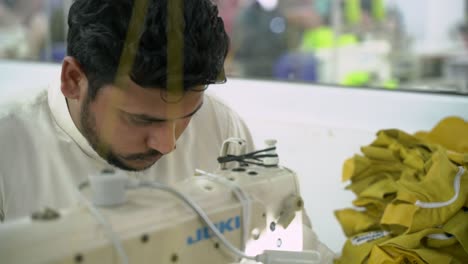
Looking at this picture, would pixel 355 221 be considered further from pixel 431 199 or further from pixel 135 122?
pixel 135 122

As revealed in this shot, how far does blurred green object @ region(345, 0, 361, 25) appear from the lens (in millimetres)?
3261

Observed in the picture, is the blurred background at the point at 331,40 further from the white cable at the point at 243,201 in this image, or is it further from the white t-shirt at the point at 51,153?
the white cable at the point at 243,201

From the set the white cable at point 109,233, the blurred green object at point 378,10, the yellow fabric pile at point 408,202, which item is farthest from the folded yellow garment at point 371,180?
the blurred green object at point 378,10

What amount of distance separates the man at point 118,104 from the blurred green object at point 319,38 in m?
2.03

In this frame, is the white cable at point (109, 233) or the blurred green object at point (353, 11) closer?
the white cable at point (109, 233)

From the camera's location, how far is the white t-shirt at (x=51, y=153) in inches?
32.8

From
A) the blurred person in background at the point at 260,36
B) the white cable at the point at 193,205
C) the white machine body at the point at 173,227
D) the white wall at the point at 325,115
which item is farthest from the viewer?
the blurred person in background at the point at 260,36

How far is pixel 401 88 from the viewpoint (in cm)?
151

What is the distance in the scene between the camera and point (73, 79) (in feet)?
2.79

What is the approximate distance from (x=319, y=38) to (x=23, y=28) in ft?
5.97

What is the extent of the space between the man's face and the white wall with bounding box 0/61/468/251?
473mm

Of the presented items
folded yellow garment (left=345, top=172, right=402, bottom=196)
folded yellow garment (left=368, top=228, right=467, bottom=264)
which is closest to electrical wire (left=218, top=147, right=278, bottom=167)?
folded yellow garment (left=368, top=228, right=467, bottom=264)

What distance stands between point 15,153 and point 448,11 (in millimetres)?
4057

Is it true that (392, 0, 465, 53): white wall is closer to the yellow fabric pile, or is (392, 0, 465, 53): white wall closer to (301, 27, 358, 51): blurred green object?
(301, 27, 358, 51): blurred green object
